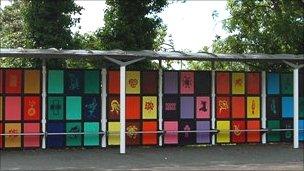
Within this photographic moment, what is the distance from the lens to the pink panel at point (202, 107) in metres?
19.5

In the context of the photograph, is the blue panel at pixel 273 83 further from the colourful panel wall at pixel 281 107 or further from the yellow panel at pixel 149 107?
the yellow panel at pixel 149 107

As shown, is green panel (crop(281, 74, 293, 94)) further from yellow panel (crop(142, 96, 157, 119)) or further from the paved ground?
yellow panel (crop(142, 96, 157, 119))

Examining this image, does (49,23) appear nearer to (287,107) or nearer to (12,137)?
(12,137)

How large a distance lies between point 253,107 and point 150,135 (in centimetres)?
391

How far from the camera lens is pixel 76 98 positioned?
18.3 meters

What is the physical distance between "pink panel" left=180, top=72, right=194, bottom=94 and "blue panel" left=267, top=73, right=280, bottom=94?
2.94 m

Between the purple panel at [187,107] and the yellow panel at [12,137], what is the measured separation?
5.45 m

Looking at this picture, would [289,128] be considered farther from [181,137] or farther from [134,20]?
[134,20]

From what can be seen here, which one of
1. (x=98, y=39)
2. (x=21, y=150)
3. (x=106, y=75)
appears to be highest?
(x=98, y=39)

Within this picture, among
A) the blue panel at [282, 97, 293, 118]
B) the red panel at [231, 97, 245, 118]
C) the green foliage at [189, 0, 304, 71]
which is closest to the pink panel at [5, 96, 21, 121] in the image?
the red panel at [231, 97, 245, 118]

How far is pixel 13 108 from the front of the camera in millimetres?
17719

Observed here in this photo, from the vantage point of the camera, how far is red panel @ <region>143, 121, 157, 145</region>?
1899 centimetres

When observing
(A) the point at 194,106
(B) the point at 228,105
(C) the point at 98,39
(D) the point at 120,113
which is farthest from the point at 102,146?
(C) the point at 98,39

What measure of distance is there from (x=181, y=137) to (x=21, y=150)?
537 cm
